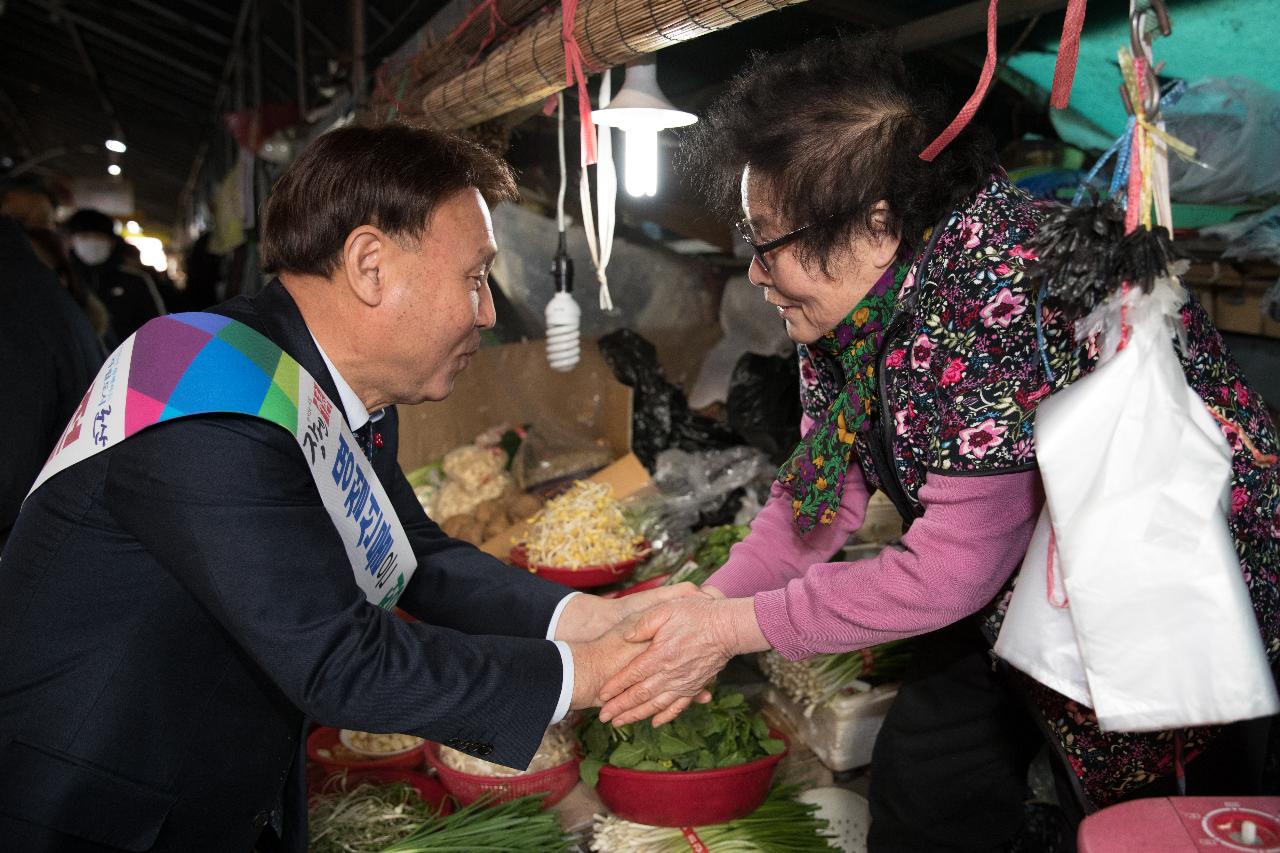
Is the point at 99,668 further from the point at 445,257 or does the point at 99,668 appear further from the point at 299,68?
the point at 299,68

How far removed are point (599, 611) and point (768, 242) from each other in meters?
1.03

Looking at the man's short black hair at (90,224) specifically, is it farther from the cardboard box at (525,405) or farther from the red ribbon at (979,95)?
the red ribbon at (979,95)

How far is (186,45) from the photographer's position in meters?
11.0

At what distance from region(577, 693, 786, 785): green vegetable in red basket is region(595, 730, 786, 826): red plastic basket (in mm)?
31

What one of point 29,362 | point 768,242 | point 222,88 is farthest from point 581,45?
point 222,88

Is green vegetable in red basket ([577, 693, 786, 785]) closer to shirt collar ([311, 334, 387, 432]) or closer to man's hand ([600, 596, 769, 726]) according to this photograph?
man's hand ([600, 596, 769, 726])

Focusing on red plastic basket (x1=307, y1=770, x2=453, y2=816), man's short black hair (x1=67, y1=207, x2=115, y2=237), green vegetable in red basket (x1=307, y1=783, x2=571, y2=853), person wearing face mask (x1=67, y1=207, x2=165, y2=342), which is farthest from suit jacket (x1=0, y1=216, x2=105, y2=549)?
man's short black hair (x1=67, y1=207, x2=115, y2=237)

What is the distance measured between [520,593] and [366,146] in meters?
1.13

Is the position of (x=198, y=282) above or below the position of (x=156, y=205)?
below

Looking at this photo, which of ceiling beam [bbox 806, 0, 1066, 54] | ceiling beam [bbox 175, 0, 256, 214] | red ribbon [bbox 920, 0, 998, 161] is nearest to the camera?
red ribbon [bbox 920, 0, 998, 161]

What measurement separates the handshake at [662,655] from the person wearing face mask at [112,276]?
572cm

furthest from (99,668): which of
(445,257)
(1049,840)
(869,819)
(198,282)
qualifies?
(198,282)

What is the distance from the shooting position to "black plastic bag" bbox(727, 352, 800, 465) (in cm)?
378

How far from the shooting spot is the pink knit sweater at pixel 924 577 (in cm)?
154
